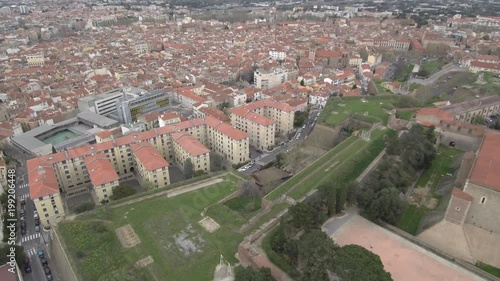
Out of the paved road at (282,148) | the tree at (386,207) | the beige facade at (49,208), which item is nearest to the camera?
the tree at (386,207)

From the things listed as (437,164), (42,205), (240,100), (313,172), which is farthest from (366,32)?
(42,205)

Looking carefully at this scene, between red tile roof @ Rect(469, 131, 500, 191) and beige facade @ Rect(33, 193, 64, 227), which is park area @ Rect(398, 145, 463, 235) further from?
beige facade @ Rect(33, 193, 64, 227)

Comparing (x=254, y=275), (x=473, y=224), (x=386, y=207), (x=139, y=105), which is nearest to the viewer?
(x=254, y=275)

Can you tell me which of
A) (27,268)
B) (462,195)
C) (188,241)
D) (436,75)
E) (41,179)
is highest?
(462,195)

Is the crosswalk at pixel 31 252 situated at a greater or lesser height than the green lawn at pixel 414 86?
lesser

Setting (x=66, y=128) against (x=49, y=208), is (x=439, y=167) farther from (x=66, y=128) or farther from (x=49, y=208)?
(x=66, y=128)

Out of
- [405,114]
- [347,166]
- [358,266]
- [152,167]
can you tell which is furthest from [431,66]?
[358,266]

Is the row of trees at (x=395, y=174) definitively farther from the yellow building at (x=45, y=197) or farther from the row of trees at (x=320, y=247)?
the yellow building at (x=45, y=197)

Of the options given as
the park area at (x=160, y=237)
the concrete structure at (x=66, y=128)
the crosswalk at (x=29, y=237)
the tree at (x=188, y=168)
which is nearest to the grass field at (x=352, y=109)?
the tree at (x=188, y=168)
